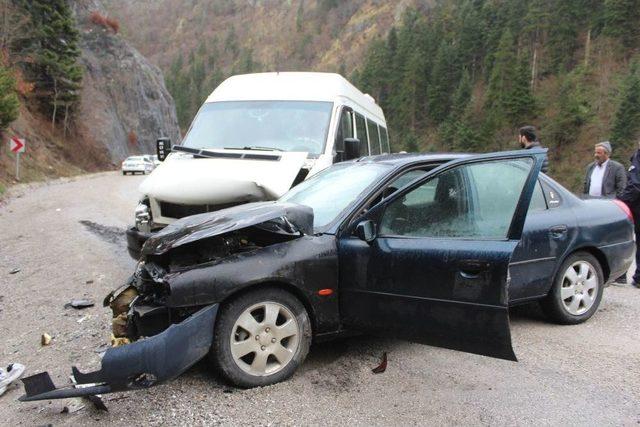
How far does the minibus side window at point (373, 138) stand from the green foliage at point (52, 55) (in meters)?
31.9

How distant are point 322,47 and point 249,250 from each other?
451 ft

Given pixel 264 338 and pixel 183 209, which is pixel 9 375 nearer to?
pixel 264 338

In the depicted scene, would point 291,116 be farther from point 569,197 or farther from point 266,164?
point 569,197

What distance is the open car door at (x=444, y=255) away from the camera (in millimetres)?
3332

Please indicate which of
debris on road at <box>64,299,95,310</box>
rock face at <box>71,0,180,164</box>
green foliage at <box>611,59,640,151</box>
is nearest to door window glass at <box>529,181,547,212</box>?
debris on road at <box>64,299,95,310</box>

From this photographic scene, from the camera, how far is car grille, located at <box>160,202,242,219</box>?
5.46 m

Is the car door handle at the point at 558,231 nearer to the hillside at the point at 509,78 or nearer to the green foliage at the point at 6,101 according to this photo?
the green foliage at the point at 6,101

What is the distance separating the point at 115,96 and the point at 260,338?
4956 centimetres

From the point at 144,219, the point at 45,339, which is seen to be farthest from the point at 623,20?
the point at 45,339

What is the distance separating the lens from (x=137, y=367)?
3082 mm

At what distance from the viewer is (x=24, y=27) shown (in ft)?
109

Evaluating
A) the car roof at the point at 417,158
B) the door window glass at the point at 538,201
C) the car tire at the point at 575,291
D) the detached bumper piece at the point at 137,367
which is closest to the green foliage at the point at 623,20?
the car tire at the point at 575,291

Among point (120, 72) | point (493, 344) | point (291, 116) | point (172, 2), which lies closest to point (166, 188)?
point (291, 116)

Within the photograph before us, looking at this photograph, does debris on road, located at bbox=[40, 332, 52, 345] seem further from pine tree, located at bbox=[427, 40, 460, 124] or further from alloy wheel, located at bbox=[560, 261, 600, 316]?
pine tree, located at bbox=[427, 40, 460, 124]
